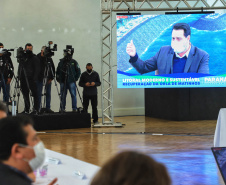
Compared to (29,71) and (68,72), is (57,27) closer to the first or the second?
(68,72)

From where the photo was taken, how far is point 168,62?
1208 cm

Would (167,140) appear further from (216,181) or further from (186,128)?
(216,181)

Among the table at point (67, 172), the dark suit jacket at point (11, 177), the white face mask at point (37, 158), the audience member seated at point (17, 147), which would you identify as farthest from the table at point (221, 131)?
the dark suit jacket at point (11, 177)

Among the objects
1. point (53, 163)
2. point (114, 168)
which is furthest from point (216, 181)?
point (114, 168)

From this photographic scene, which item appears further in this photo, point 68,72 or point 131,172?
point 68,72

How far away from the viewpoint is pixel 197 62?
39.4 feet

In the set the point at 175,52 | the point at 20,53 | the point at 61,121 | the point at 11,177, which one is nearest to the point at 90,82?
the point at 61,121

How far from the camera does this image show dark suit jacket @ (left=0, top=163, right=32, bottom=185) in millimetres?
1701

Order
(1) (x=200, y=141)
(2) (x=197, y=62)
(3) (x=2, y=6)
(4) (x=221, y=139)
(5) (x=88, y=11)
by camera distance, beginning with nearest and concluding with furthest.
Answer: (4) (x=221, y=139)
(1) (x=200, y=141)
(2) (x=197, y=62)
(3) (x=2, y=6)
(5) (x=88, y=11)

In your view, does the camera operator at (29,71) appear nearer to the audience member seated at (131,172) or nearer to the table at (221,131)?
the table at (221,131)

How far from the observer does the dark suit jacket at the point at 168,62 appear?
11969mm

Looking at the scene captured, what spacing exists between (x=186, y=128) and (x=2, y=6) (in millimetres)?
5974

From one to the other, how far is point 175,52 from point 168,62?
30 cm

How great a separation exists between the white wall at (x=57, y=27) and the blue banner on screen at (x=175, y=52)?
2588 mm
